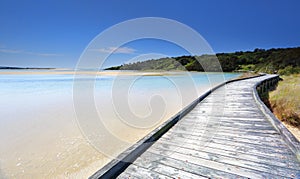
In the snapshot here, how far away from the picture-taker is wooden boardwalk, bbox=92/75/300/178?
5.73ft

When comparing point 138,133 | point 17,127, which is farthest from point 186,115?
point 17,127

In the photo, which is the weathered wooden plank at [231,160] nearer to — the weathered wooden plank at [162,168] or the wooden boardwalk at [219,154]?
the wooden boardwalk at [219,154]

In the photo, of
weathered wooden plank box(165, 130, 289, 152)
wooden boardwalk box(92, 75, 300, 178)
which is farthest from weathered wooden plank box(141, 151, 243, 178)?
weathered wooden plank box(165, 130, 289, 152)

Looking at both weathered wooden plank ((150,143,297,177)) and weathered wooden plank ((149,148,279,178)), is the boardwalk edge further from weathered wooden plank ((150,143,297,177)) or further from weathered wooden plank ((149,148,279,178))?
weathered wooden plank ((149,148,279,178))

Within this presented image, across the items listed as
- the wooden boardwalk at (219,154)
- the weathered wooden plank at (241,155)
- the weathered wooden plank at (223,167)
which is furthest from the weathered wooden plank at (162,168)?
the weathered wooden plank at (241,155)

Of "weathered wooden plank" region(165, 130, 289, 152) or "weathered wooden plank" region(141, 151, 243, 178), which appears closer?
"weathered wooden plank" region(141, 151, 243, 178)

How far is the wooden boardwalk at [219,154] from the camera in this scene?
1745 mm

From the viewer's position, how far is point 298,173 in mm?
1646

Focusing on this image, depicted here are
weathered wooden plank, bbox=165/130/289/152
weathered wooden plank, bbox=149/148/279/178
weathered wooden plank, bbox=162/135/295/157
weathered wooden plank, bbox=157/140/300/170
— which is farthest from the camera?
weathered wooden plank, bbox=165/130/289/152

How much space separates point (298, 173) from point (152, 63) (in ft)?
120

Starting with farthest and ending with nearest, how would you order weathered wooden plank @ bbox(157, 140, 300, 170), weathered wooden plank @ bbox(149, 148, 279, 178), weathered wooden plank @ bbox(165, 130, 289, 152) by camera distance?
weathered wooden plank @ bbox(165, 130, 289, 152), weathered wooden plank @ bbox(157, 140, 300, 170), weathered wooden plank @ bbox(149, 148, 279, 178)

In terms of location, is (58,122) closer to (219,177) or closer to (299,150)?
(219,177)

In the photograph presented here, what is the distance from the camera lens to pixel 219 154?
6.94ft

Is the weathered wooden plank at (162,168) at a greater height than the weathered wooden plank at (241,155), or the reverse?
the weathered wooden plank at (241,155)
